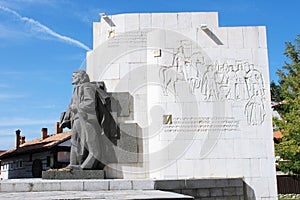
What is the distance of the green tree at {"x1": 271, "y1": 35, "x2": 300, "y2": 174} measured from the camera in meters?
12.7

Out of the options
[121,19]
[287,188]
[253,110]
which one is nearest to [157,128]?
[253,110]

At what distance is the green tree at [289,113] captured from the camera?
499 inches

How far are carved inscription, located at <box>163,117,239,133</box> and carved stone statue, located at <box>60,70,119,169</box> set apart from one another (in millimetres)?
1430

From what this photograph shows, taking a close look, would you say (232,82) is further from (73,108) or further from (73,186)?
(73,186)

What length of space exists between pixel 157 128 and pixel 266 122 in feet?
8.85

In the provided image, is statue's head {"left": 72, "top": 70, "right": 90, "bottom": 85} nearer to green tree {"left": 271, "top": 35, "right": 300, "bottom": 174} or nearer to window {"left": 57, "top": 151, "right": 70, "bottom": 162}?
green tree {"left": 271, "top": 35, "right": 300, "bottom": 174}

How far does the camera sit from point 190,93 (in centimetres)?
877

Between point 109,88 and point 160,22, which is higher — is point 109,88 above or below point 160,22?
below

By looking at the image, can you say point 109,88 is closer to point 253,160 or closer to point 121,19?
point 121,19

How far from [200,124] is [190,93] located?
80 cm

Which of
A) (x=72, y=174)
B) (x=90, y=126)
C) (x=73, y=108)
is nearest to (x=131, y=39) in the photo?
(x=73, y=108)

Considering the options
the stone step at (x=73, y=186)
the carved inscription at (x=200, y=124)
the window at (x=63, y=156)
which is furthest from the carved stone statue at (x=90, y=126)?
the window at (x=63, y=156)

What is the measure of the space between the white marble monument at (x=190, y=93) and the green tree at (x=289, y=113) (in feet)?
14.7

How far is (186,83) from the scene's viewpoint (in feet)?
28.9
